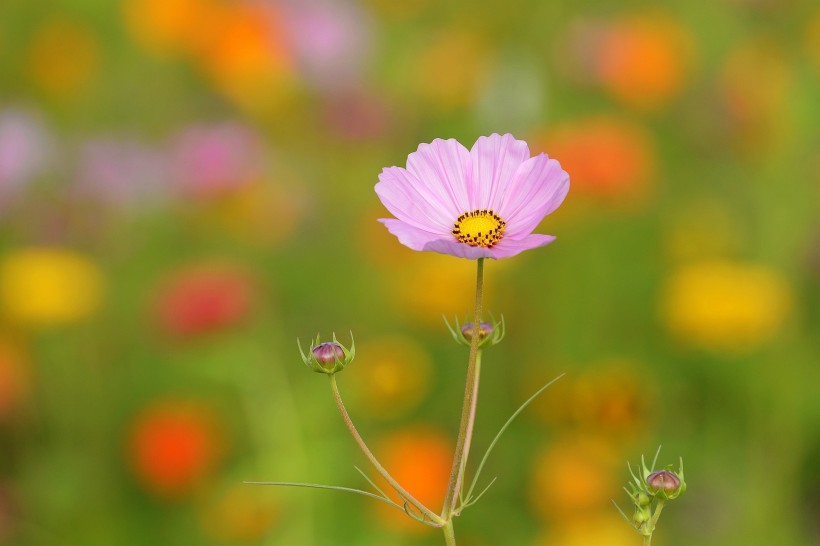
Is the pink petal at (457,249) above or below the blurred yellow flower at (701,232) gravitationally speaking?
below

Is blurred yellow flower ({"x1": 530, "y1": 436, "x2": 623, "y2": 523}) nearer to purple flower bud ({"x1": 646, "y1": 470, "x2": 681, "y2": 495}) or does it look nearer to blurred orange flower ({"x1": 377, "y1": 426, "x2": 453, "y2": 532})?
blurred orange flower ({"x1": 377, "y1": 426, "x2": 453, "y2": 532})

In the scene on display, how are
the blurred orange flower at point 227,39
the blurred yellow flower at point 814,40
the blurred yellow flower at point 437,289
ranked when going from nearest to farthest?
1. the blurred yellow flower at point 437,289
2. the blurred yellow flower at point 814,40
3. the blurred orange flower at point 227,39

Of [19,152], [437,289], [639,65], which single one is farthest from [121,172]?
[639,65]

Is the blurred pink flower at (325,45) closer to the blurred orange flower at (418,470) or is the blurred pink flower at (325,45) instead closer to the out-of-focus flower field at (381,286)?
the out-of-focus flower field at (381,286)

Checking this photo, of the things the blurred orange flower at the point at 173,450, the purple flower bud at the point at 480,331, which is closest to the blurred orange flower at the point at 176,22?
the blurred orange flower at the point at 173,450

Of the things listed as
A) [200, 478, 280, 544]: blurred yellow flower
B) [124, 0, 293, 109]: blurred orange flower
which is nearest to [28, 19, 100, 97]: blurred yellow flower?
[124, 0, 293, 109]: blurred orange flower
